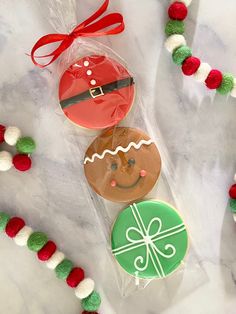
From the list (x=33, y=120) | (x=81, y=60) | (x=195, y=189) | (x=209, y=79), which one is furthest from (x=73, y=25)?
(x=195, y=189)

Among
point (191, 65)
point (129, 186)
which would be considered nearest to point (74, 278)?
point (129, 186)

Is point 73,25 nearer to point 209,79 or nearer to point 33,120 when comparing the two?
point 33,120

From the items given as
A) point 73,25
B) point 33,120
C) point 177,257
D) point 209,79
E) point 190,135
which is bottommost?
point 177,257

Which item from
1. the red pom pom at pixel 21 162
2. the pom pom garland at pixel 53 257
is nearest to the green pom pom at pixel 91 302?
the pom pom garland at pixel 53 257

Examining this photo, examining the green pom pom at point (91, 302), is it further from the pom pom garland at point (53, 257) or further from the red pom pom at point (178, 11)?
the red pom pom at point (178, 11)

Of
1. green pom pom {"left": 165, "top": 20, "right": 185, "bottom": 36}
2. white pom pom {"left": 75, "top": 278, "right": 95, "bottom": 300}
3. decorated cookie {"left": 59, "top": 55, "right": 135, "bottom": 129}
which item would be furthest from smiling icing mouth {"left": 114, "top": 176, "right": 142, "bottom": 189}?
green pom pom {"left": 165, "top": 20, "right": 185, "bottom": 36}

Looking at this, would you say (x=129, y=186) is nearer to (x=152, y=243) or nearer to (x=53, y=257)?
(x=152, y=243)
